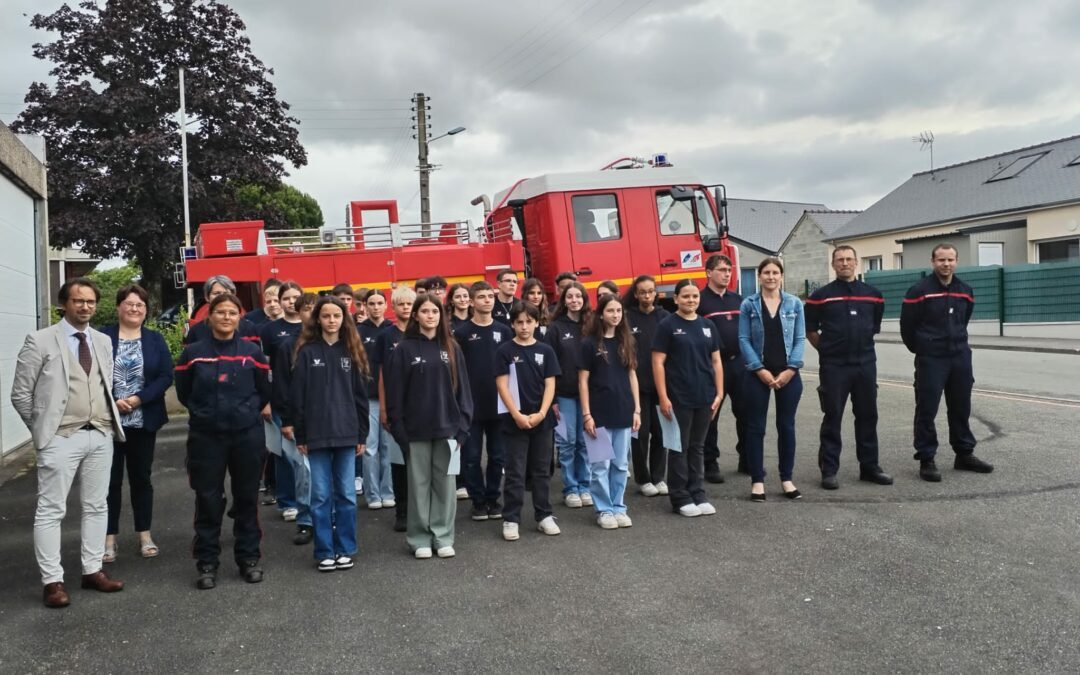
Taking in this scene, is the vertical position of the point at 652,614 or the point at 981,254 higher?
the point at 981,254

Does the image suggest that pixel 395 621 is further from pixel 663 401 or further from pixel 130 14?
pixel 130 14

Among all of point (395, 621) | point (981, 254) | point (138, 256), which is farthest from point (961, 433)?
point (138, 256)

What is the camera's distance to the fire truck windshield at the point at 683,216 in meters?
12.2

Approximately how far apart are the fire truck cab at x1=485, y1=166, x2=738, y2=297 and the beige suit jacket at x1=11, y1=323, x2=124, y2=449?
24.3 ft

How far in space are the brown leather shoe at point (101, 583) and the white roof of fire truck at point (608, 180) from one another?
8049mm

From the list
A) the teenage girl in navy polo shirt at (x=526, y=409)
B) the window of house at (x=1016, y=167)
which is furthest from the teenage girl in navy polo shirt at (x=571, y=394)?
the window of house at (x=1016, y=167)

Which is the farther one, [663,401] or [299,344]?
[663,401]

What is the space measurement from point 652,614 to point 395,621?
1.36m

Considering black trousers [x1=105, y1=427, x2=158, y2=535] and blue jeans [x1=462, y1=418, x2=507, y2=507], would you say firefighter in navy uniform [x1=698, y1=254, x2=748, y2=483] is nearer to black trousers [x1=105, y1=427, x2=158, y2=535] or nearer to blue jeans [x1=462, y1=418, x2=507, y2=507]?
blue jeans [x1=462, y1=418, x2=507, y2=507]

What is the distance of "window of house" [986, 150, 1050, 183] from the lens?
112 ft

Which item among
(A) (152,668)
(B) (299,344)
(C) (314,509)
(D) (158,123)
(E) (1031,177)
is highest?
(D) (158,123)

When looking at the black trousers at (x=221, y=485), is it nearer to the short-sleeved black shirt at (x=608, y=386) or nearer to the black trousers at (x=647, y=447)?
the short-sleeved black shirt at (x=608, y=386)

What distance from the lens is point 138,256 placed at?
2880 cm

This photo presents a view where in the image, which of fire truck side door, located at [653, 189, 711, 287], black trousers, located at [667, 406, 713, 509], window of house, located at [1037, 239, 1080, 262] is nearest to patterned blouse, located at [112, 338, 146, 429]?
black trousers, located at [667, 406, 713, 509]
